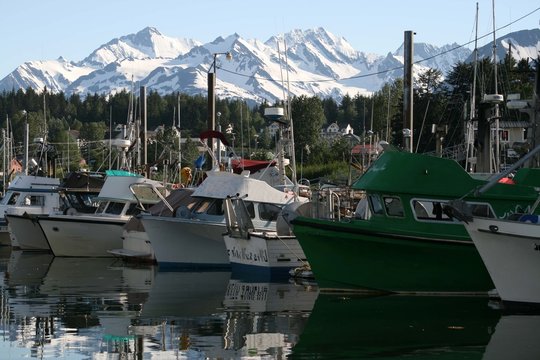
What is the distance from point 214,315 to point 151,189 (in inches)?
697

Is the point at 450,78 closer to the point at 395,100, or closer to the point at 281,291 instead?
the point at 395,100

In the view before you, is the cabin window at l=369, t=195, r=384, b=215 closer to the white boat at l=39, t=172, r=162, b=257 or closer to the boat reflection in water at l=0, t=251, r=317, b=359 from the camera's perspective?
the boat reflection in water at l=0, t=251, r=317, b=359

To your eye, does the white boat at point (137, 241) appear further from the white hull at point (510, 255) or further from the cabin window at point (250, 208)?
the white hull at point (510, 255)

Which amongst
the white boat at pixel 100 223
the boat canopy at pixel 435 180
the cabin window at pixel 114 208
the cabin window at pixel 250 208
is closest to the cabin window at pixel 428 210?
the boat canopy at pixel 435 180

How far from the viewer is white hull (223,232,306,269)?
32.1 m

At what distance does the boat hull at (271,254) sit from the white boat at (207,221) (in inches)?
76.7

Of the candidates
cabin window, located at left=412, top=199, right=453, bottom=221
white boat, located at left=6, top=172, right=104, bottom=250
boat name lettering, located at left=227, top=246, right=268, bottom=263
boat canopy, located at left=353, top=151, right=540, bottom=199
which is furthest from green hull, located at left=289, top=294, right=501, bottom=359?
white boat, located at left=6, top=172, right=104, bottom=250

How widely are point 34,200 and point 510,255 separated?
94.6 feet

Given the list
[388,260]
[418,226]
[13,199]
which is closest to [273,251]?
[388,260]

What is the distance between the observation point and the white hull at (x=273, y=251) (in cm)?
3206

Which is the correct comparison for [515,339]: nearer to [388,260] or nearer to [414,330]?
[414,330]

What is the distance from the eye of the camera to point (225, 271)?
35094 millimetres

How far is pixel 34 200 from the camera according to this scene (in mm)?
48938

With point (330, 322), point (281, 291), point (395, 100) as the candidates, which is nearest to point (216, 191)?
point (281, 291)
